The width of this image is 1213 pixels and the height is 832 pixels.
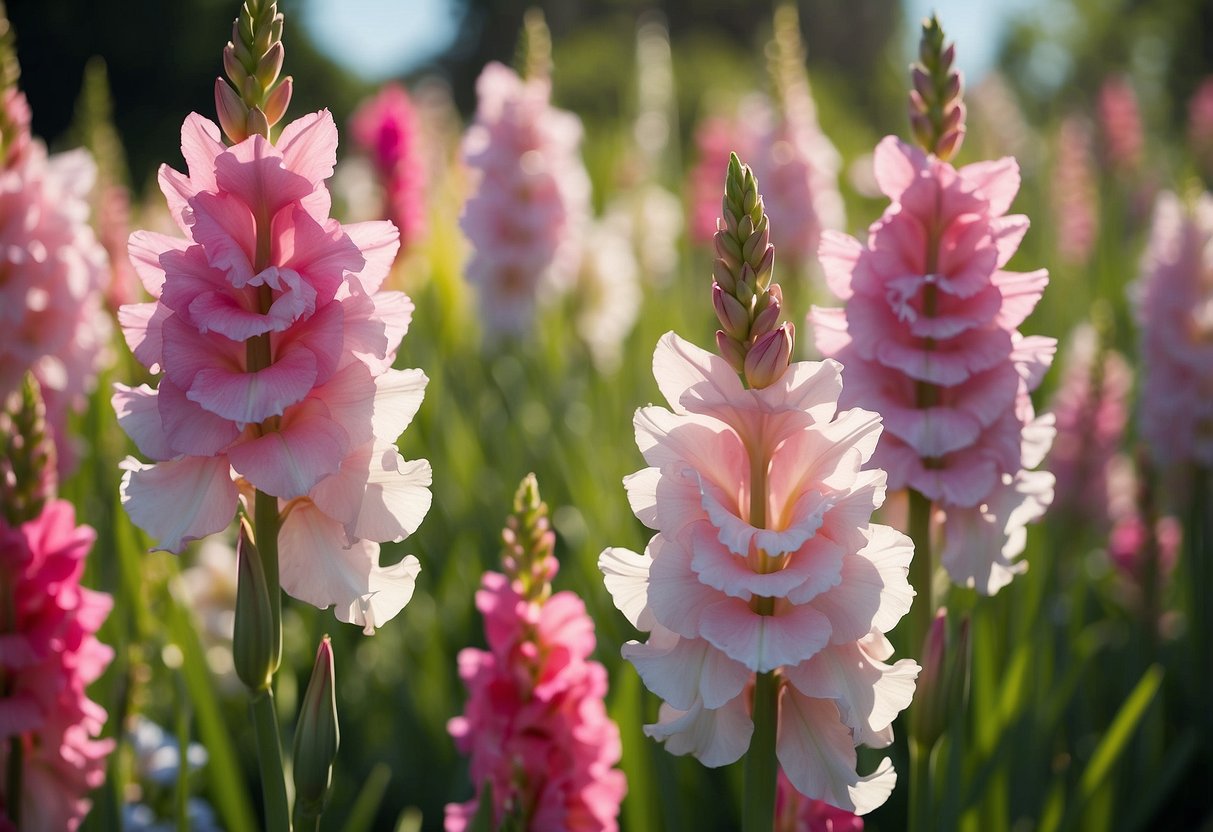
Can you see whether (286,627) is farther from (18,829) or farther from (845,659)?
(845,659)

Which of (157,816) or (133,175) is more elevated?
(133,175)

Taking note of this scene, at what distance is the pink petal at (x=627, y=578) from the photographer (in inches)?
48.2

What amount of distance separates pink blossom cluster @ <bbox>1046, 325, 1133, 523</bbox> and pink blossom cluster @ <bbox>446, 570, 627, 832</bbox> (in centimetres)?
214

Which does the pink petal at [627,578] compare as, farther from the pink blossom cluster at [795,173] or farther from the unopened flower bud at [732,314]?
the pink blossom cluster at [795,173]

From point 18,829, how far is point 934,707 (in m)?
1.30

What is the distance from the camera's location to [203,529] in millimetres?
1207

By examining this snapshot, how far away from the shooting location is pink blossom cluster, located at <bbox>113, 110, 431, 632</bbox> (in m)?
1.19

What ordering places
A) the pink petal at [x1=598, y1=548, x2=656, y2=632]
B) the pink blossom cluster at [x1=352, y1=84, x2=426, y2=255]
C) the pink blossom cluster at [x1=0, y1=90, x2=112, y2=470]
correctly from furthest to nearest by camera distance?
the pink blossom cluster at [x1=352, y1=84, x2=426, y2=255] → the pink blossom cluster at [x1=0, y1=90, x2=112, y2=470] → the pink petal at [x1=598, y1=548, x2=656, y2=632]

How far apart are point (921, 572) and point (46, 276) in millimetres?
1996

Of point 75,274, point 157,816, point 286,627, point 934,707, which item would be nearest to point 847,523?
point 934,707

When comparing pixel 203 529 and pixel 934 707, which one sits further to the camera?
pixel 934 707

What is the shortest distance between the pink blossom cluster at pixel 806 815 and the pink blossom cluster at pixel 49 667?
3.21 feet

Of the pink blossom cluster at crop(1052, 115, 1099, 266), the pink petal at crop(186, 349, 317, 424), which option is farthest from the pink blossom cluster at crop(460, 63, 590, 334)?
the pink blossom cluster at crop(1052, 115, 1099, 266)

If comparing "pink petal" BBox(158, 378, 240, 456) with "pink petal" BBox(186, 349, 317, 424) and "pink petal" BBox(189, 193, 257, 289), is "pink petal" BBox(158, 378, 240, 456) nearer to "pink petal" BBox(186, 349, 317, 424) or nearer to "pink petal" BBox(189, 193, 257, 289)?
"pink petal" BBox(186, 349, 317, 424)
